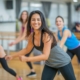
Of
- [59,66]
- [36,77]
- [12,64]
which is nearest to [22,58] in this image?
[59,66]

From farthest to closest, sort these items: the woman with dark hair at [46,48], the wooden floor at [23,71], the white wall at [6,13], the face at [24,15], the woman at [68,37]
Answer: the white wall at [6,13], the wooden floor at [23,71], the face at [24,15], the woman at [68,37], the woman with dark hair at [46,48]

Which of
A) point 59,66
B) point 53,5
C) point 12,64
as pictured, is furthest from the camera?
point 53,5

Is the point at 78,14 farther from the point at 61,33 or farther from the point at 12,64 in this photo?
the point at 61,33

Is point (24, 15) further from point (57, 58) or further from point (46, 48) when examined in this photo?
point (46, 48)

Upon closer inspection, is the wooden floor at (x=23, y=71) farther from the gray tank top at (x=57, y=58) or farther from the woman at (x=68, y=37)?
the gray tank top at (x=57, y=58)

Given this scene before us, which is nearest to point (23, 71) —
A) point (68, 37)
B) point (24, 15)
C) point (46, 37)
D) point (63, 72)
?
point (24, 15)

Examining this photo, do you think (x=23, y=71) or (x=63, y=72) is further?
(x=23, y=71)

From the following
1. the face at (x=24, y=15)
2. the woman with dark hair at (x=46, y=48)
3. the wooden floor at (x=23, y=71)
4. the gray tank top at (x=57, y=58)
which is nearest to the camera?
the woman with dark hair at (x=46, y=48)

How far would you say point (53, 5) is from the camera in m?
11.7

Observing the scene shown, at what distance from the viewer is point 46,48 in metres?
2.34

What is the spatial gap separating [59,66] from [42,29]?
54 cm

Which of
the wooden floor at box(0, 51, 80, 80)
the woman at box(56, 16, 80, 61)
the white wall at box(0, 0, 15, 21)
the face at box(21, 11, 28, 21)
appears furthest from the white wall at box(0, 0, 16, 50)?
the woman at box(56, 16, 80, 61)

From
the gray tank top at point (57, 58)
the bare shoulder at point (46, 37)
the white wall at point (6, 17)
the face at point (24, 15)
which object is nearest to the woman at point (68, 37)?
the face at point (24, 15)

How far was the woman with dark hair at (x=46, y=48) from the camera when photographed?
2.36 metres
